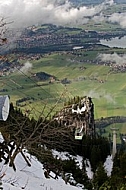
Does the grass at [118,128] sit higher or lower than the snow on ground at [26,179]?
lower

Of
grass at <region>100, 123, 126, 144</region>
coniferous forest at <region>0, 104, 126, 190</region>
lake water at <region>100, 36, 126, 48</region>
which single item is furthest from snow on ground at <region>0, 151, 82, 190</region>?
lake water at <region>100, 36, 126, 48</region>

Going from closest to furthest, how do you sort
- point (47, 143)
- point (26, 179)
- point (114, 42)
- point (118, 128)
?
point (47, 143), point (26, 179), point (118, 128), point (114, 42)

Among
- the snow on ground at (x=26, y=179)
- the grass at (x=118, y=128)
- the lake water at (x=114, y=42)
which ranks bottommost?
the lake water at (x=114, y=42)

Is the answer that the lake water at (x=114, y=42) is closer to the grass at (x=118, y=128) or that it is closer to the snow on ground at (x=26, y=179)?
the grass at (x=118, y=128)

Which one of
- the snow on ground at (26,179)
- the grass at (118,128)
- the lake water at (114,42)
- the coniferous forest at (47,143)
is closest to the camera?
the coniferous forest at (47,143)

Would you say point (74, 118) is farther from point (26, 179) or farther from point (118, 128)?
point (118, 128)

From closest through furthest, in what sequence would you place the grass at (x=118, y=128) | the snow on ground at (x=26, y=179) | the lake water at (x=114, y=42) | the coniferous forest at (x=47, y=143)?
the coniferous forest at (x=47, y=143) < the snow on ground at (x=26, y=179) < the grass at (x=118, y=128) < the lake water at (x=114, y=42)

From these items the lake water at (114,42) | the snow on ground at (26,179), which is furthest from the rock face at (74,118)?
the lake water at (114,42)

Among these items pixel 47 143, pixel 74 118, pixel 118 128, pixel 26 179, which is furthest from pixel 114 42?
pixel 47 143

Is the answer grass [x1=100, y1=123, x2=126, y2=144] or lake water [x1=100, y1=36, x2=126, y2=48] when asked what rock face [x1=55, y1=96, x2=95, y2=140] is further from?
lake water [x1=100, y1=36, x2=126, y2=48]

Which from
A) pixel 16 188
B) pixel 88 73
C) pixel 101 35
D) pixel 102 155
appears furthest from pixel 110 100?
pixel 16 188

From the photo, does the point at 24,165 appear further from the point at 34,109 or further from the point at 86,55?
the point at 86,55
